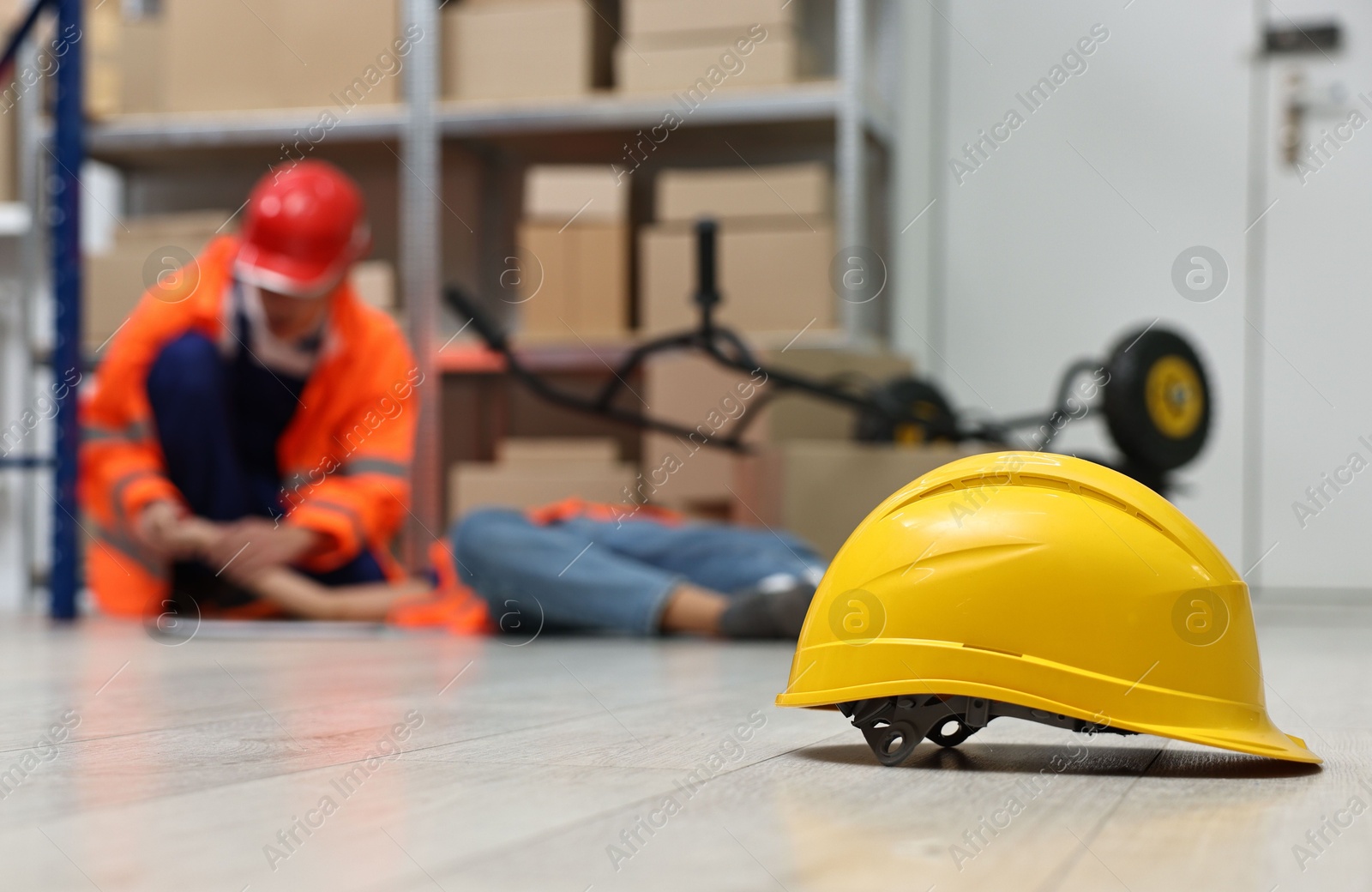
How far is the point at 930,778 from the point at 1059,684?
98mm

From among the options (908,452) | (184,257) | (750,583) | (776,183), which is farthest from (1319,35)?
(184,257)

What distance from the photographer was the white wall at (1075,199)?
3.70 m

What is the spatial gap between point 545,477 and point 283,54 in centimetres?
134

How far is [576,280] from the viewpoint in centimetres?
343

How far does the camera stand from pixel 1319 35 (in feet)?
11.9

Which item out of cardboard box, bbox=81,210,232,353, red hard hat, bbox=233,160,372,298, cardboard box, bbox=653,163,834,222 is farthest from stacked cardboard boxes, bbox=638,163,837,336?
cardboard box, bbox=81,210,232,353

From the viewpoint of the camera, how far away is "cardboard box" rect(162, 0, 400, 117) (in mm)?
3643

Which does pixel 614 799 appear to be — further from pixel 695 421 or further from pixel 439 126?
pixel 439 126

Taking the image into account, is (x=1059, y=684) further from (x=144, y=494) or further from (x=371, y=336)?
(x=371, y=336)

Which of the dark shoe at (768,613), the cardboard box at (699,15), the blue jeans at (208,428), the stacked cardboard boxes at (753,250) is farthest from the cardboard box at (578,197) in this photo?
the dark shoe at (768,613)

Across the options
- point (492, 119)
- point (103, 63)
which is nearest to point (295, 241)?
point (492, 119)

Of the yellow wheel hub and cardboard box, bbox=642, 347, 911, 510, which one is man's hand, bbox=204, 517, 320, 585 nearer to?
cardboard box, bbox=642, 347, 911, 510

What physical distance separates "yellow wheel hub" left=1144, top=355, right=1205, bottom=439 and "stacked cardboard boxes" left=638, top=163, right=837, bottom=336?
30.6 inches

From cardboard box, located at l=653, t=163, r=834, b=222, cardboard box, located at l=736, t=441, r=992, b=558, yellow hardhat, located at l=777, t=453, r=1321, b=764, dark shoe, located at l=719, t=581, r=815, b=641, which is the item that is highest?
cardboard box, located at l=653, t=163, r=834, b=222
